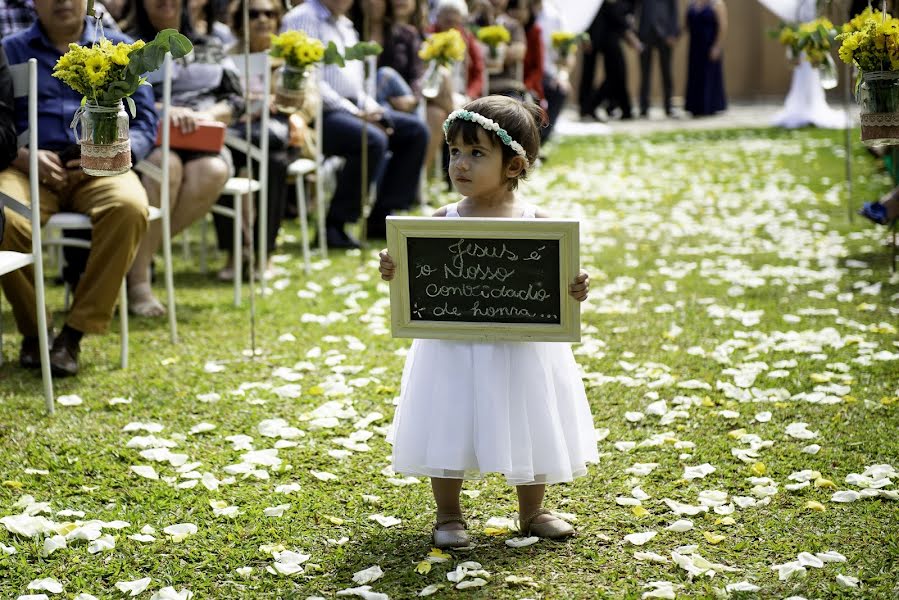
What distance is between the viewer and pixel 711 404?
4656 mm

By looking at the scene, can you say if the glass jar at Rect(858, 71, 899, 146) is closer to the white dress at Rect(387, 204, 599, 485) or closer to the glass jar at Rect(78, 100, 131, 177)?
the white dress at Rect(387, 204, 599, 485)

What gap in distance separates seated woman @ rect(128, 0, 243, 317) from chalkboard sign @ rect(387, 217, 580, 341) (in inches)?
123

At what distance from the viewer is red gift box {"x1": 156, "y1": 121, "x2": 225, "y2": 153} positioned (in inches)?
250

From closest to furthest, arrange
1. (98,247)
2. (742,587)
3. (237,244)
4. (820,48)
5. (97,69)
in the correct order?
(742,587)
(97,69)
(98,247)
(237,244)
(820,48)

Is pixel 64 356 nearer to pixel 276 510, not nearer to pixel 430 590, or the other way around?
pixel 276 510

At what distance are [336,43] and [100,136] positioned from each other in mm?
4259

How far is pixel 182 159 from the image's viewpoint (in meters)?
6.46

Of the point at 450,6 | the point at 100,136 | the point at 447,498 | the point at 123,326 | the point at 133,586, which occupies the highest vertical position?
the point at 450,6

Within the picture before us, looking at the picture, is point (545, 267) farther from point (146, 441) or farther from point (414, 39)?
point (414, 39)

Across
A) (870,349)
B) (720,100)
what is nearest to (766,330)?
(870,349)

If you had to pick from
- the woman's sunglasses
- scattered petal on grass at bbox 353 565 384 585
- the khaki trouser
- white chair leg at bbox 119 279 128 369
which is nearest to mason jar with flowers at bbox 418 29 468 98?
the woman's sunglasses

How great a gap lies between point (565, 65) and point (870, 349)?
28.6 feet

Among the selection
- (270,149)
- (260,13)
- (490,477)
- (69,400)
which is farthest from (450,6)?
(490,477)

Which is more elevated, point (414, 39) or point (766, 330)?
point (414, 39)
